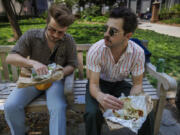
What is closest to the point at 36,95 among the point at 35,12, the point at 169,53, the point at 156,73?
the point at 156,73

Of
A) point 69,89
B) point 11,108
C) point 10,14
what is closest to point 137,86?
point 69,89

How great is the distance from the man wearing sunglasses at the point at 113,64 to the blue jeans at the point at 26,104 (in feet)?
0.87

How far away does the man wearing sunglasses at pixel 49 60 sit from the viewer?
1.68 metres

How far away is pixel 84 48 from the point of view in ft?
7.97

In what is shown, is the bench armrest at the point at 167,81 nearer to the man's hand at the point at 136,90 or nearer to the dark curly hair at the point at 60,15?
the man's hand at the point at 136,90

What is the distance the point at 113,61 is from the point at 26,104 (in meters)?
1.05

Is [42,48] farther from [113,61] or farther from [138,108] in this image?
[138,108]

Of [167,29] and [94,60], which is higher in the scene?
[94,60]

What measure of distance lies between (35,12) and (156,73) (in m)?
33.3

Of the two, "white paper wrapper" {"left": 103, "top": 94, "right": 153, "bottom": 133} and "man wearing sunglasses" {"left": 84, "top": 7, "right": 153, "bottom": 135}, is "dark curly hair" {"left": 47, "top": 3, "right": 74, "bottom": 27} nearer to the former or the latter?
"man wearing sunglasses" {"left": 84, "top": 7, "right": 153, "bottom": 135}

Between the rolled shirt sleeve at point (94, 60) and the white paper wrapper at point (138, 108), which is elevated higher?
the rolled shirt sleeve at point (94, 60)

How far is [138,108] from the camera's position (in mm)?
1604

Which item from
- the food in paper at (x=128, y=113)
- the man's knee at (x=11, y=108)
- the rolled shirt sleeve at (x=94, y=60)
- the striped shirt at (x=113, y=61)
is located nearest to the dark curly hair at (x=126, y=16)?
the striped shirt at (x=113, y=61)


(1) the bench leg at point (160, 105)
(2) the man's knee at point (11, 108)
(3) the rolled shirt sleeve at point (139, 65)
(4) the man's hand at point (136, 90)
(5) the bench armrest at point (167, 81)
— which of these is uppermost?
(3) the rolled shirt sleeve at point (139, 65)
